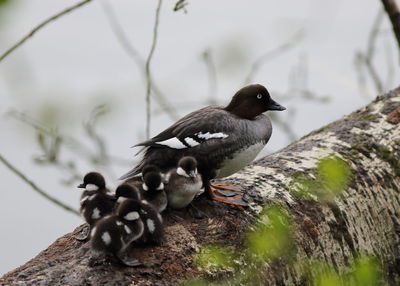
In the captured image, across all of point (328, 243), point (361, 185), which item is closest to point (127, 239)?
point (328, 243)

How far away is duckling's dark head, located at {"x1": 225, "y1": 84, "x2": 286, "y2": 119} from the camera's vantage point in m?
4.83

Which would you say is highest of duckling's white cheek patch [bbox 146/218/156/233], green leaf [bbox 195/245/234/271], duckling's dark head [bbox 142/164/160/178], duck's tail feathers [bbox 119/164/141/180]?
duckling's dark head [bbox 142/164/160/178]

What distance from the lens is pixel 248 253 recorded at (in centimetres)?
340

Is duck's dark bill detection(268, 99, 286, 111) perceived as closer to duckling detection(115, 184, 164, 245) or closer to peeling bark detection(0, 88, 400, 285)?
peeling bark detection(0, 88, 400, 285)

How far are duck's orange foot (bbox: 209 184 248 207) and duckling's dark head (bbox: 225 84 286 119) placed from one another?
0.64 meters

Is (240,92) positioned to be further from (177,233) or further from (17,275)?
(17,275)

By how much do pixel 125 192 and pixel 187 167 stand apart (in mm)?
484

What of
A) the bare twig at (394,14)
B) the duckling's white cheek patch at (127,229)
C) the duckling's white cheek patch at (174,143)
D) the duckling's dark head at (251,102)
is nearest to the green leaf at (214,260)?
the duckling's white cheek patch at (127,229)

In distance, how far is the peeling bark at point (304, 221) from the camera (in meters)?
3.04

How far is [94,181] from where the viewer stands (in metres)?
3.93

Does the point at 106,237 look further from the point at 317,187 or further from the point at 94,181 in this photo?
the point at 317,187

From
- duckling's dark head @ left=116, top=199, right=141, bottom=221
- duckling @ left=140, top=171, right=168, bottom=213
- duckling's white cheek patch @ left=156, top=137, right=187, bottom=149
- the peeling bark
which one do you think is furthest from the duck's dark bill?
duckling's dark head @ left=116, top=199, right=141, bottom=221

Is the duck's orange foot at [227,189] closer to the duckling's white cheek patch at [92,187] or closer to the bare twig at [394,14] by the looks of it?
the duckling's white cheek patch at [92,187]

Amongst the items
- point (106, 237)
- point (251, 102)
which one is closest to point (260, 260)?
point (106, 237)
